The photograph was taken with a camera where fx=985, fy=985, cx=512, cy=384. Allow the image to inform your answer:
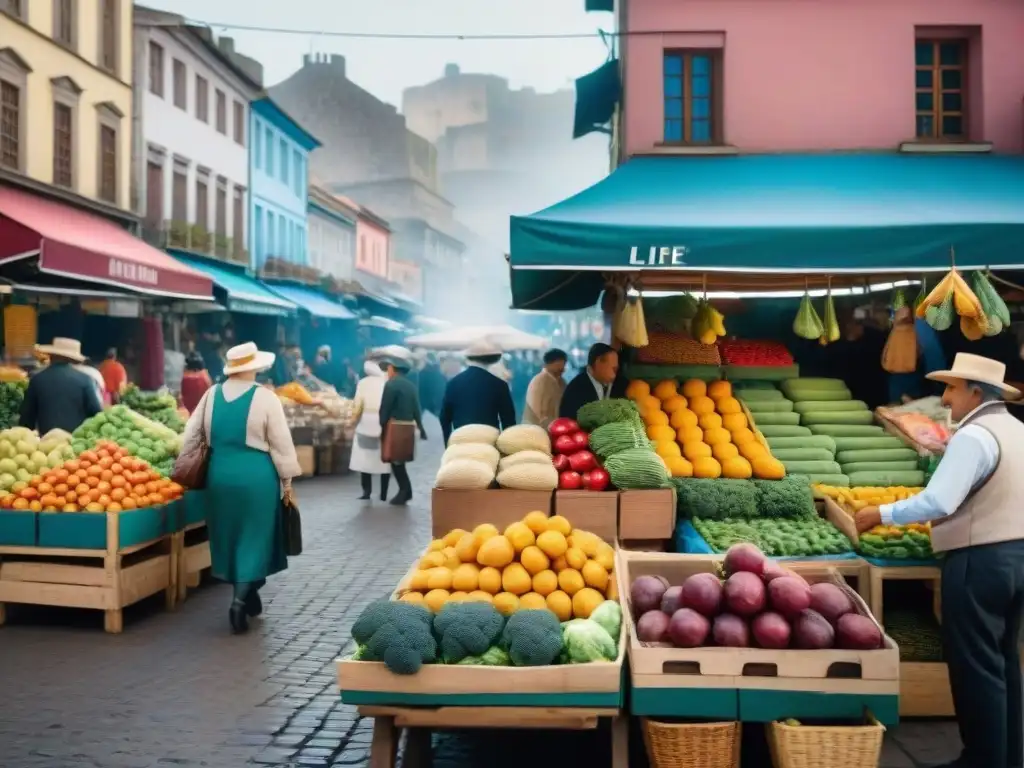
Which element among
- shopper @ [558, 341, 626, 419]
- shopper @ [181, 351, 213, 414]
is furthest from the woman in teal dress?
shopper @ [181, 351, 213, 414]

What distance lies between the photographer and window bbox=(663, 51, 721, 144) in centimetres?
1204

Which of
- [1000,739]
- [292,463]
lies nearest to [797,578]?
[1000,739]

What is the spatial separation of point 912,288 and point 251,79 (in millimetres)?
28831

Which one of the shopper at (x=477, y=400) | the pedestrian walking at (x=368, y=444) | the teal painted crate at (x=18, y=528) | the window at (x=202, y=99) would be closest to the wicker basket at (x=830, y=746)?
the teal painted crate at (x=18, y=528)

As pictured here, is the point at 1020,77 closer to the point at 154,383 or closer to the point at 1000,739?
the point at 1000,739

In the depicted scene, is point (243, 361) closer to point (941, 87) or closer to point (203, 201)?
point (941, 87)

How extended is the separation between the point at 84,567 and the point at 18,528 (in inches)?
24.9

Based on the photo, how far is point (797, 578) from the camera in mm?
4809

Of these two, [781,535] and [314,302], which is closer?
[781,535]

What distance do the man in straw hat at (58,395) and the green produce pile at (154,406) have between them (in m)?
1.46

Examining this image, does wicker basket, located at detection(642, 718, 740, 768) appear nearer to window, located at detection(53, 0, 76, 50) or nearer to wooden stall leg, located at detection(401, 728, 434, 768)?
wooden stall leg, located at detection(401, 728, 434, 768)

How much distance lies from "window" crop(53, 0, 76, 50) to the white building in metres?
2.66

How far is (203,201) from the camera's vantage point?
31.3 meters

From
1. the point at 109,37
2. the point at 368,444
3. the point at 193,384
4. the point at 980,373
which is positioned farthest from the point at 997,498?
the point at 109,37
